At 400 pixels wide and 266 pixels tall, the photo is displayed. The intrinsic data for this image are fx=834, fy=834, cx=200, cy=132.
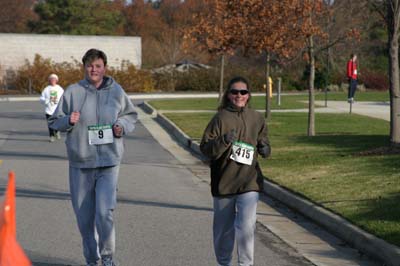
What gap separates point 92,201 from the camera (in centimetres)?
727

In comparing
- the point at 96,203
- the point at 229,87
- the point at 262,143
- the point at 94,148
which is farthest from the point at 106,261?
the point at 229,87

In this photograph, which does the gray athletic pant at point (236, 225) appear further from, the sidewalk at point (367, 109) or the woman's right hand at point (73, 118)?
the sidewalk at point (367, 109)

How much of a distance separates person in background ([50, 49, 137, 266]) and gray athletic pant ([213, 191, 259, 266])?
969 millimetres

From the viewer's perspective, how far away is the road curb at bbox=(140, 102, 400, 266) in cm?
773

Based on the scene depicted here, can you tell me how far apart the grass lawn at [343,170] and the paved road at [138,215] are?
3.66 feet

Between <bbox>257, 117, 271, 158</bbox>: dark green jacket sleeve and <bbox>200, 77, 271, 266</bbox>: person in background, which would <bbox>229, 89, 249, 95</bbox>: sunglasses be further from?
<bbox>257, 117, 271, 158</bbox>: dark green jacket sleeve

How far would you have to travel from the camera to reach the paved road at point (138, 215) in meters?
8.09

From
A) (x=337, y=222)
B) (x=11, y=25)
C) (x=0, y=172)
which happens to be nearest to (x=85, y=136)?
(x=337, y=222)

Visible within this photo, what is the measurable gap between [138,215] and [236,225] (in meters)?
3.69

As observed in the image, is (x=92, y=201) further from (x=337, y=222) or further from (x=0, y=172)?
(x=0, y=172)

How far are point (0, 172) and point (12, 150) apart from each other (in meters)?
3.89

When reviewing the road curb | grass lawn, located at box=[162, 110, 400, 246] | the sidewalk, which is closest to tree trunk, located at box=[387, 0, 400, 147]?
grass lawn, located at box=[162, 110, 400, 246]

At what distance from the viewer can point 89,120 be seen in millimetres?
7180

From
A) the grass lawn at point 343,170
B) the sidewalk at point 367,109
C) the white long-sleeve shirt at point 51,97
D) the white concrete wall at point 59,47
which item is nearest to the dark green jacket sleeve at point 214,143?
the grass lawn at point 343,170
